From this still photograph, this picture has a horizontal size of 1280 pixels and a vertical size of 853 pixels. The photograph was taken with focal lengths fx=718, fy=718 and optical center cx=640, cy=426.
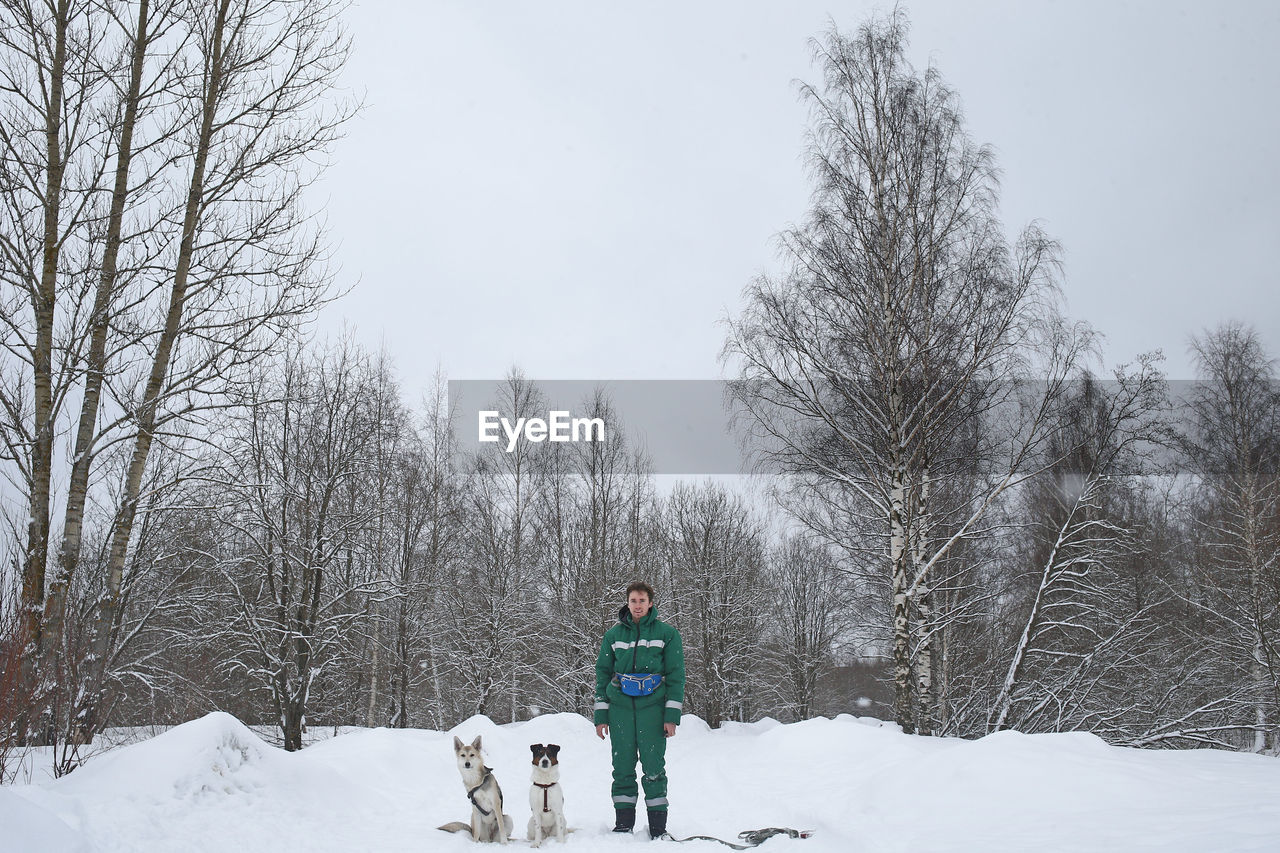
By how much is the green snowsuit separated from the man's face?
1.8 inches

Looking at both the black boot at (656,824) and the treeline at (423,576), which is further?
the treeline at (423,576)

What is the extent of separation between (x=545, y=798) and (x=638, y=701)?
3.42 ft

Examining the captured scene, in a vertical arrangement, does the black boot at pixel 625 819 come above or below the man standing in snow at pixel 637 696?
below

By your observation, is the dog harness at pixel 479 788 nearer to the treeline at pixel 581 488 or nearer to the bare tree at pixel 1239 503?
the treeline at pixel 581 488

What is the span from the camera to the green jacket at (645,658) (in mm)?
5961

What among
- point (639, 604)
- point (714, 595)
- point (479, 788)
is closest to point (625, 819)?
point (479, 788)

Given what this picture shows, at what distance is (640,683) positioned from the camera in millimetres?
5930

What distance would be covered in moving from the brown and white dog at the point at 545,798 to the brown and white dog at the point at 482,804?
29 centimetres

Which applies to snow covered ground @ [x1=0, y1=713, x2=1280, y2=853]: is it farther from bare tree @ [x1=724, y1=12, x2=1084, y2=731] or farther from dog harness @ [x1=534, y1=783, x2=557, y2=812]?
bare tree @ [x1=724, y1=12, x2=1084, y2=731]

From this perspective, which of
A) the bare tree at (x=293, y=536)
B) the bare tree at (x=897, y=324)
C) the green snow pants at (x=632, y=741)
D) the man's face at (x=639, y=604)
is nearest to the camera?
the green snow pants at (x=632, y=741)

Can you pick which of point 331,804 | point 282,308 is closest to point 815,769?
point 331,804

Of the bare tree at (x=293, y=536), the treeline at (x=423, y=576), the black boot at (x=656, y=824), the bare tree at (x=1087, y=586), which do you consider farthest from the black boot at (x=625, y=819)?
the bare tree at (x=293, y=536)

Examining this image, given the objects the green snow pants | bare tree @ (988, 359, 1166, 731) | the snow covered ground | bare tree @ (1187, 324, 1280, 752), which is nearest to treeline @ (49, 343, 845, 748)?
the snow covered ground

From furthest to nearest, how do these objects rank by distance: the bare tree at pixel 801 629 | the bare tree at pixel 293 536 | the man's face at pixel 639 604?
the bare tree at pixel 801 629
the bare tree at pixel 293 536
the man's face at pixel 639 604
